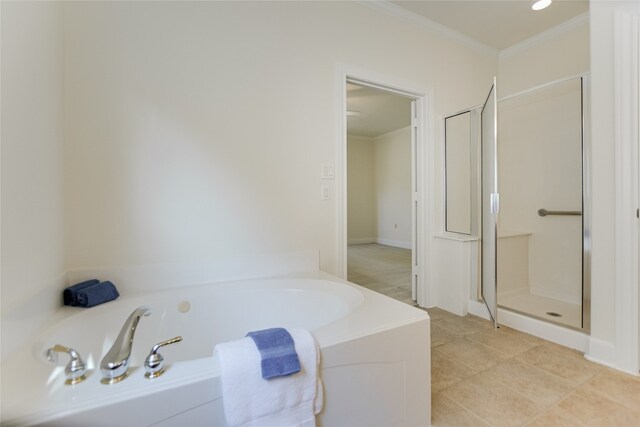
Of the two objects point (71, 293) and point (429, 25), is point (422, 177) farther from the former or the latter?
point (71, 293)

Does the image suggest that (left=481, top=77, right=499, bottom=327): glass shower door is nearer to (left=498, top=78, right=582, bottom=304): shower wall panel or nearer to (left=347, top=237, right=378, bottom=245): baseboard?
(left=498, top=78, right=582, bottom=304): shower wall panel

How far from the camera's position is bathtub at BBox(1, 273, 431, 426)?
748mm

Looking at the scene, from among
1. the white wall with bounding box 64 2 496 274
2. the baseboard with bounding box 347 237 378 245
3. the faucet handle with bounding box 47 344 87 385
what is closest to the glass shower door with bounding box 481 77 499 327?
the white wall with bounding box 64 2 496 274

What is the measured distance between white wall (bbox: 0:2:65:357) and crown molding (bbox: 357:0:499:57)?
209 cm

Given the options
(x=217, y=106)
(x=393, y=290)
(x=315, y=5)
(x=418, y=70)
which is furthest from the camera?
(x=393, y=290)

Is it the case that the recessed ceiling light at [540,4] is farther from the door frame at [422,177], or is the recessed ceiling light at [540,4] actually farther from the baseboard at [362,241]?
the baseboard at [362,241]

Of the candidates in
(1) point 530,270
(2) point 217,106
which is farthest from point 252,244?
(1) point 530,270

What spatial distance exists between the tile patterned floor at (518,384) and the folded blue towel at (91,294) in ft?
5.44

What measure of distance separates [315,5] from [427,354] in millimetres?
2327

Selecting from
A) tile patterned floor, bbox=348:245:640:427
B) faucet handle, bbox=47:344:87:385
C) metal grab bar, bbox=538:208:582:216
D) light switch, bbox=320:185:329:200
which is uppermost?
light switch, bbox=320:185:329:200

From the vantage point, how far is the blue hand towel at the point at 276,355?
2.93 ft

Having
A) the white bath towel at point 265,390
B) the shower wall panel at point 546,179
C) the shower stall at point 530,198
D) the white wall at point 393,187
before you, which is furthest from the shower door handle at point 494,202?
the white wall at point 393,187

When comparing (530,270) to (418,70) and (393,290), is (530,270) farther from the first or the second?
(418,70)

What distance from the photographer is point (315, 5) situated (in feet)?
7.01
